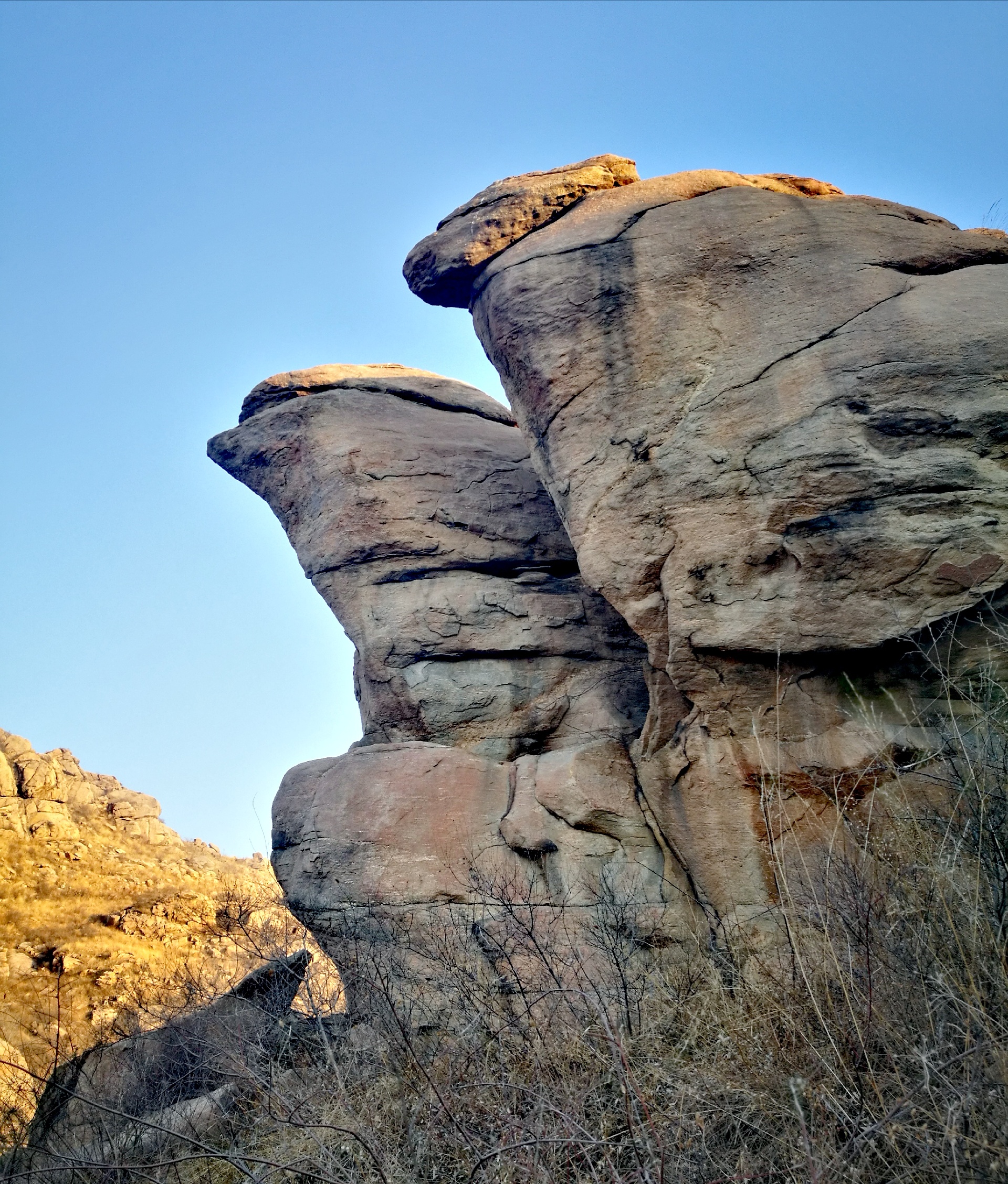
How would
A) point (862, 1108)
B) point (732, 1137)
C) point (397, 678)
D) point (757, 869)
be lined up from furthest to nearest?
point (397, 678), point (757, 869), point (732, 1137), point (862, 1108)

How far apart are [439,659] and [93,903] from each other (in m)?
12.0

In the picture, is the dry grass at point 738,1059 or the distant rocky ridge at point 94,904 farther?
the distant rocky ridge at point 94,904

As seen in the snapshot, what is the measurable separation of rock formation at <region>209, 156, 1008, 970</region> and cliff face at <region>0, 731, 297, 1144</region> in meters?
3.83

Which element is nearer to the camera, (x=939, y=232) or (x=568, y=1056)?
(x=568, y=1056)

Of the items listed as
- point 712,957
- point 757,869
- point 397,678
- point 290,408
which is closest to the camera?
point 712,957

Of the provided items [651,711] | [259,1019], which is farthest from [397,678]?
[259,1019]

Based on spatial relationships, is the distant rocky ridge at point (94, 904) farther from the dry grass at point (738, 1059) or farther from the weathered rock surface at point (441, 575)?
the dry grass at point (738, 1059)

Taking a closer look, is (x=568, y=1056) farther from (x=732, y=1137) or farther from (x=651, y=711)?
(x=651, y=711)

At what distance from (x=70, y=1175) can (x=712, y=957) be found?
4.05m

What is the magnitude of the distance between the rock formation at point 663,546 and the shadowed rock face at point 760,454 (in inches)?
0.8

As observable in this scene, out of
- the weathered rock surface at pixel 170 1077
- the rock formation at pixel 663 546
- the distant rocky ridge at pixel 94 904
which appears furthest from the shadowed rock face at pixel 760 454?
the distant rocky ridge at pixel 94 904

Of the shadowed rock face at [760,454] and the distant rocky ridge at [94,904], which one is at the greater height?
the shadowed rock face at [760,454]

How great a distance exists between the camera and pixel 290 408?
977cm

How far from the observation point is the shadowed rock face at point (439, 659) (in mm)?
7438
